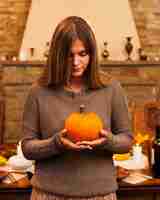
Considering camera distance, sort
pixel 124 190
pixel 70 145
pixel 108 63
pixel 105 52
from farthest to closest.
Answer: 1. pixel 105 52
2. pixel 108 63
3. pixel 124 190
4. pixel 70 145

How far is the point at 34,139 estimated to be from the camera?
1.51m

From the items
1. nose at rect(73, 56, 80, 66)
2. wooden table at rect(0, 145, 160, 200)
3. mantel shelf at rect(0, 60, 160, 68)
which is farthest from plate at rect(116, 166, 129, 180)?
mantel shelf at rect(0, 60, 160, 68)

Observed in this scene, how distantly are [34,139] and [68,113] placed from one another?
0.14 m

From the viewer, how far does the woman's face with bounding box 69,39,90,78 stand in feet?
4.76

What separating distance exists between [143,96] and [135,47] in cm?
62

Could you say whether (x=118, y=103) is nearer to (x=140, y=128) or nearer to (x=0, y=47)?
(x=140, y=128)

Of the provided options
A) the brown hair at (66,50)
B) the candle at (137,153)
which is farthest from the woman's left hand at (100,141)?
the candle at (137,153)

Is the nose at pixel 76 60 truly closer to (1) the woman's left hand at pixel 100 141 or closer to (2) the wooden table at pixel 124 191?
(1) the woman's left hand at pixel 100 141

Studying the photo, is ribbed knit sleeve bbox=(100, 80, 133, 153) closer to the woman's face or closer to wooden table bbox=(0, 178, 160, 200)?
the woman's face

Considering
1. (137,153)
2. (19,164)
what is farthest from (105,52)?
(19,164)

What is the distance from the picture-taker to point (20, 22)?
5.66m

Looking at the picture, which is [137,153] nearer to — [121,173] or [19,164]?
[121,173]

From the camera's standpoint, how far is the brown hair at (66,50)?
145 centimetres

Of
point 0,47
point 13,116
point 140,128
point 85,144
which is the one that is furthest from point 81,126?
point 0,47
